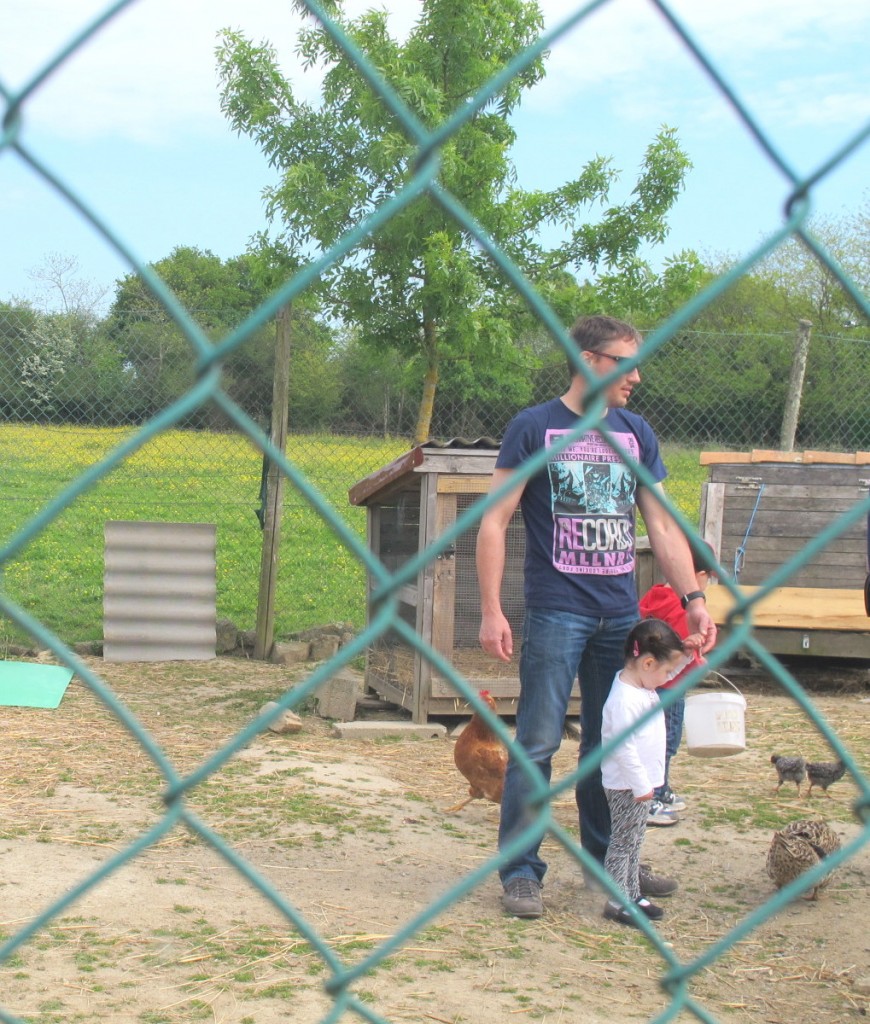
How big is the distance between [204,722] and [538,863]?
264cm

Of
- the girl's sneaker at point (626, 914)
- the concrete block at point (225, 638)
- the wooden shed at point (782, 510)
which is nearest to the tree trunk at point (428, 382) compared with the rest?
the concrete block at point (225, 638)

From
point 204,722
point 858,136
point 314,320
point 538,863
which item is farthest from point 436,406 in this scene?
point 858,136

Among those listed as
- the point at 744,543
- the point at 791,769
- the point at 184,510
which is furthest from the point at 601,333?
the point at 184,510

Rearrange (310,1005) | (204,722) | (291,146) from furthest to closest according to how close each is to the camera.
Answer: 1. (291,146)
2. (204,722)
3. (310,1005)

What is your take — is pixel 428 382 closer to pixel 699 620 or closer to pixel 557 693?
pixel 557 693

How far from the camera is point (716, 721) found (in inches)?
148

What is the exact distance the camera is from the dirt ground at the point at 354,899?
270 cm

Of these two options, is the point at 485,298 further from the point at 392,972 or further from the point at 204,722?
the point at 392,972

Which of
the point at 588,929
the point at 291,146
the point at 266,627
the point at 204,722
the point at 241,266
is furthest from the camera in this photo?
the point at 241,266

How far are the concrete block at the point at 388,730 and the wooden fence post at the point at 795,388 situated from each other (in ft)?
11.5

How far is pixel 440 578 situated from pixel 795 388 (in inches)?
134

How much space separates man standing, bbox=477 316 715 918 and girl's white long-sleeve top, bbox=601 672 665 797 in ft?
0.35

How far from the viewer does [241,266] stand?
7633mm

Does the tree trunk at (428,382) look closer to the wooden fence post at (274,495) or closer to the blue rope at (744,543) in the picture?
the wooden fence post at (274,495)
